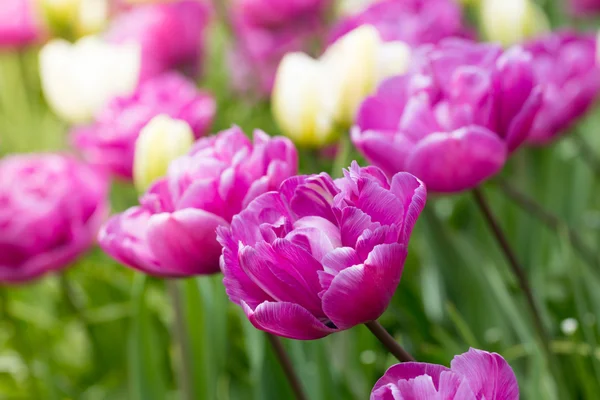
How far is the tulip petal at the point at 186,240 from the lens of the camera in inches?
19.1

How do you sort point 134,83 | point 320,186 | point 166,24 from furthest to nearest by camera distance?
point 166,24, point 134,83, point 320,186

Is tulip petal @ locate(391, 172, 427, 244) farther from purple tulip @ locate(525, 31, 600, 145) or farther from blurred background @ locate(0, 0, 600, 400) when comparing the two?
purple tulip @ locate(525, 31, 600, 145)

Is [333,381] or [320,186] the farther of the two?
[333,381]

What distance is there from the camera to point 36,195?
37.1 inches

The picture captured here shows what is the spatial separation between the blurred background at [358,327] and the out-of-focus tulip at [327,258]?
0.23 meters

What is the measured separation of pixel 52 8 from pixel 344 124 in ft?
2.67

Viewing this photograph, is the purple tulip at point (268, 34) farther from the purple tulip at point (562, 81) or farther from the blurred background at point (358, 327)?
the purple tulip at point (562, 81)

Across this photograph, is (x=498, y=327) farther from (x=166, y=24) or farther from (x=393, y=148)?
(x=166, y=24)

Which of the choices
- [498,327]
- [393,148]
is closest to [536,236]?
[498,327]

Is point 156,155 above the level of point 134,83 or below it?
above

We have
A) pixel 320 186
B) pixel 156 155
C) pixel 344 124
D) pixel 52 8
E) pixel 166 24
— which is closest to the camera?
pixel 320 186

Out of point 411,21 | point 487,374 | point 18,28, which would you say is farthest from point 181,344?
point 18,28

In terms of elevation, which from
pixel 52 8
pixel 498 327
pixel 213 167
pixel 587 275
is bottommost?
pixel 498 327

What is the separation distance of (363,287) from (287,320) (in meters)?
0.04
